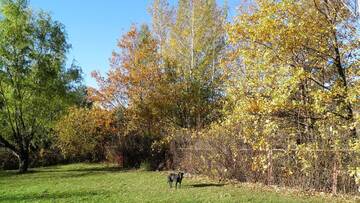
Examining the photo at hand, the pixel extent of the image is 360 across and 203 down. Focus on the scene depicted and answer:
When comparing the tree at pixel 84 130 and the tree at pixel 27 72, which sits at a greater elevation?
the tree at pixel 27 72

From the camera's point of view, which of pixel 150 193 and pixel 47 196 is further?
pixel 47 196

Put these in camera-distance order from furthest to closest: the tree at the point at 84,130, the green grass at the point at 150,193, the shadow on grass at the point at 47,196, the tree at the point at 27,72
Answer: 1. the tree at the point at 84,130
2. the tree at the point at 27,72
3. the shadow on grass at the point at 47,196
4. the green grass at the point at 150,193

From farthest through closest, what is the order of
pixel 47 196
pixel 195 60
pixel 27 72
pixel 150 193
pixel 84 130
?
1. pixel 84 130
2. pixel 195 60
3. pixel 27 72
4. pixel 47 196
5. pixel 150 193

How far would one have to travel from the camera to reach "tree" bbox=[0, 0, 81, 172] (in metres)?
26.1

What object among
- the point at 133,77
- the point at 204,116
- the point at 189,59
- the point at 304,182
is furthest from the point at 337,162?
the point at 189,59

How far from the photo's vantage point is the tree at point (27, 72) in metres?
26.1

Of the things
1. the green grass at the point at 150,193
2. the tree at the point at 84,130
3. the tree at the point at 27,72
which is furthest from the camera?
the tree at the point at 84,130

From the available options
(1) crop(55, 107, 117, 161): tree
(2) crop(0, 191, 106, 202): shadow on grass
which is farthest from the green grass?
(1) crop(55, 107, 117, 161): tree

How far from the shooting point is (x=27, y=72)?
2677 centimetres

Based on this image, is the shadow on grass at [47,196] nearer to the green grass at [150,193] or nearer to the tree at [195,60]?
the green grass at [150,193]

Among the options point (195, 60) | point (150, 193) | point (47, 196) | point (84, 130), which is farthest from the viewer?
point (84, 130)

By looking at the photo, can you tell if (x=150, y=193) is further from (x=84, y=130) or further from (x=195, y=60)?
(x=84, y=130)

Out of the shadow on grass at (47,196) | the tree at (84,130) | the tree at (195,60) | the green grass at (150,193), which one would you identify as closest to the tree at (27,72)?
the tree at (84,130)

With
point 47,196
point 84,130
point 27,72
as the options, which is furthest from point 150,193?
point 84,130
